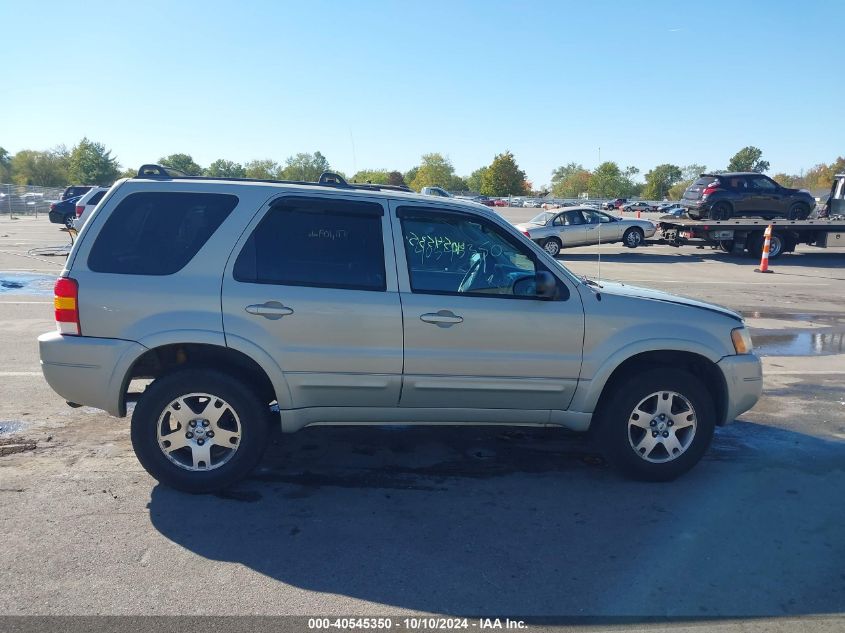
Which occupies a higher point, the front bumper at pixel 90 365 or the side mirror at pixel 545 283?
the side mirror at pixel 545 283

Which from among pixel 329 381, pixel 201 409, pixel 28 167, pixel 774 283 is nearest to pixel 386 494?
pixel 329 381

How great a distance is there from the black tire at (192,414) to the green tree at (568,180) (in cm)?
11698

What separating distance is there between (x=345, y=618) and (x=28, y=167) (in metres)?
88.7

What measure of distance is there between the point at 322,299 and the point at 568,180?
441ft

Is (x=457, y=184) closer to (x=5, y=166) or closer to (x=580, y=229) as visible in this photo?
(x=5, y=166)

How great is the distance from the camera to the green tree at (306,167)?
99.7 ft

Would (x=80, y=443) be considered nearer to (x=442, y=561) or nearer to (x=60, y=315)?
(x=60, y=315)

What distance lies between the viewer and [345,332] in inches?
172

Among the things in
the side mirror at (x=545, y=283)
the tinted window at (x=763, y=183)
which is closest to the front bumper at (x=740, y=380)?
the side mirror at (x=545, y=283)

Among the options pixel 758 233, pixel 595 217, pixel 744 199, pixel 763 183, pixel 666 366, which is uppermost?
pixel 763 183

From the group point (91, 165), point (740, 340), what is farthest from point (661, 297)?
point (91, 165)

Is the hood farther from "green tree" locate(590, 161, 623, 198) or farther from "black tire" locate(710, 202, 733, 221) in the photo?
"black tire" locate(710, 202, 733, 221)

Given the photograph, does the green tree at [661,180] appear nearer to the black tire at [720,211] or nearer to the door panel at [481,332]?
the black tire at [720,211]

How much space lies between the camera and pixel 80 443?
17.0ft
